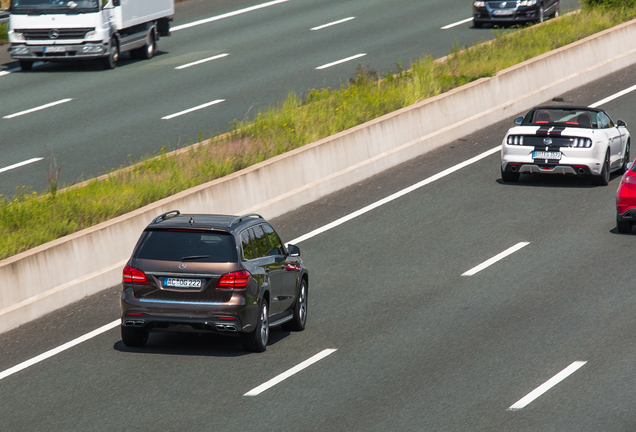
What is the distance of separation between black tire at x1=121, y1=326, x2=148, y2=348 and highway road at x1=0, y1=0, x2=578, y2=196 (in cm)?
800

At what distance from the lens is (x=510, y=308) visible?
14.4 metres

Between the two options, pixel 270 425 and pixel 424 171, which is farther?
pixel 424 171

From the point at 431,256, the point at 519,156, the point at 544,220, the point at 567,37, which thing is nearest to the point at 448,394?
the point at 431,256

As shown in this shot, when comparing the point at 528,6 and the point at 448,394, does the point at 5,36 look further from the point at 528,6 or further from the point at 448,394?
the point at 448,394

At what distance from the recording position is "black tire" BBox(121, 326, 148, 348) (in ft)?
41.2

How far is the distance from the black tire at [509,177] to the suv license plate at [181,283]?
39.0 ft

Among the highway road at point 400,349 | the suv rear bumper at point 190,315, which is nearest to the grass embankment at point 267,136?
the highway road at point 400,349

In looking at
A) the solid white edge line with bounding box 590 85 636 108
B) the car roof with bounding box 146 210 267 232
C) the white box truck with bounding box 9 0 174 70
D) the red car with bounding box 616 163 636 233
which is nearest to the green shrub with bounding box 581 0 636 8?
the solid white edge line with bounding box 590 85 636 108

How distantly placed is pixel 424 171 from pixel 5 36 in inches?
759

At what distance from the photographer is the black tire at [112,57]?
32.8m

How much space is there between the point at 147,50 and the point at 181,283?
78.2 ft

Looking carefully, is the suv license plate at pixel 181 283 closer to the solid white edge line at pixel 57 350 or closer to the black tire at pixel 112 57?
the solid white edge line at pixel 57 350

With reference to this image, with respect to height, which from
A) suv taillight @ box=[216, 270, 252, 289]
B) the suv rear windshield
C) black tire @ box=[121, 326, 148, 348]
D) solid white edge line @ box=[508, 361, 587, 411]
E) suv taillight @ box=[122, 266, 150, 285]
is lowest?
solid white edge line @ box=[508, 361, 587, 411]

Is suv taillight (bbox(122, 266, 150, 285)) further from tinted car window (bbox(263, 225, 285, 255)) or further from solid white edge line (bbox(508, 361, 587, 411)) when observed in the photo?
solid white edge line (bbox(508, 361, 587, 411))
